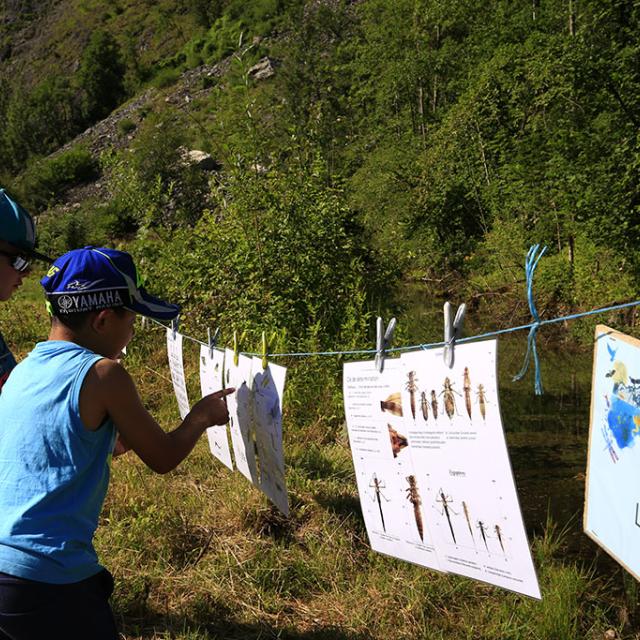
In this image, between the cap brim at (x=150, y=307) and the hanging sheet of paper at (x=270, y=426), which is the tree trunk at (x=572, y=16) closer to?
the hanging sheet of paper at (x=270, y=426)

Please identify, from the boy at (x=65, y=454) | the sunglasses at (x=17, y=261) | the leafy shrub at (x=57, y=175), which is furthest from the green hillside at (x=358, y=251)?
the leafy shrub at (x=57, y=175)

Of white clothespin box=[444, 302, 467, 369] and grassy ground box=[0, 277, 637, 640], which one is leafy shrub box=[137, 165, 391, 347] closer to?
grassy ground box=[0, 277, 637, 640]

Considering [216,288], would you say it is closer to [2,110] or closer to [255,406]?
[255,406]

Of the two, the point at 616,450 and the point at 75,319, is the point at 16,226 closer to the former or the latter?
the point at 75,319

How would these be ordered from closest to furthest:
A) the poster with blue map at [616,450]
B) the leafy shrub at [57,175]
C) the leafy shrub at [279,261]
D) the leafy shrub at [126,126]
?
the poster with blue map at [616,450], the leafy shrub at [279,261], the leafy shrub at [57,175], the leafy shrub at [126,126]

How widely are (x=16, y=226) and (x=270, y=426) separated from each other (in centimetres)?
118

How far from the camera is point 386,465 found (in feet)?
6.62

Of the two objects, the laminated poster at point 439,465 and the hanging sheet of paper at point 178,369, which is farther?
the hanging sheet of paper at point 178,369

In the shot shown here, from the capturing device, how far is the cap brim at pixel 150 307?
1.85m

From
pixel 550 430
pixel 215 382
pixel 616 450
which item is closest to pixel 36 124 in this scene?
pixel 550 430

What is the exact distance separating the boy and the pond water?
8.58 feet

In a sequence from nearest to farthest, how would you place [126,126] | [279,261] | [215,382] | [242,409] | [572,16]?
1. [242,409]
2. [215,382]
3. [279,261]
4. [572,16]
5. [126,126]

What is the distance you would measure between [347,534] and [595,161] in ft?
25.5

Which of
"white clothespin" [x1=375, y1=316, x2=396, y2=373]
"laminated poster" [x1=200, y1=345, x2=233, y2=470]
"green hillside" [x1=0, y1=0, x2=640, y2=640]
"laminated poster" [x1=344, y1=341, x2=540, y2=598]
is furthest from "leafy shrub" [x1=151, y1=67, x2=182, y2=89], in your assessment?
"laminated poster" [x1=344, y1=341, x2=540, y2=598]
